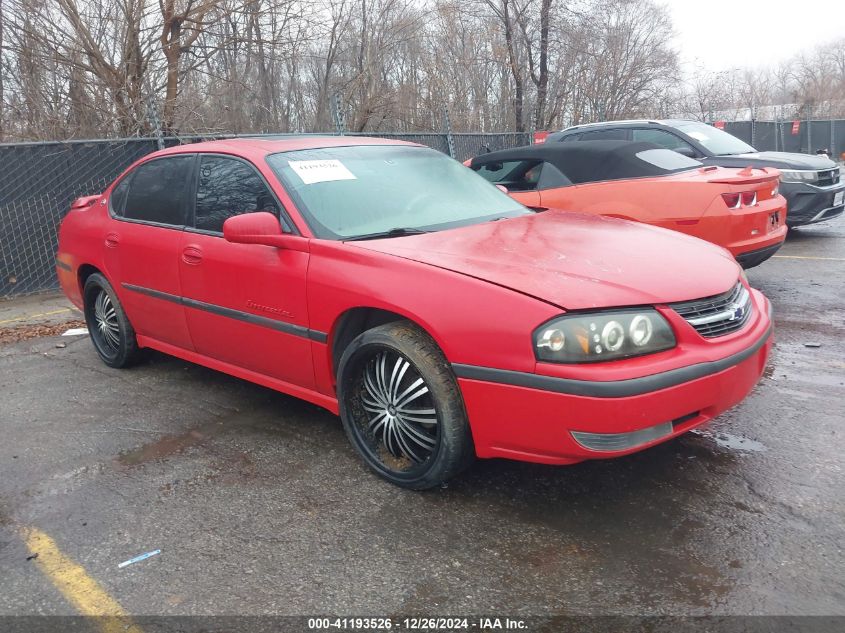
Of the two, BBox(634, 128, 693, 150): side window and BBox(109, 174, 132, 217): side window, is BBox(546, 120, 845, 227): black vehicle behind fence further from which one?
BBox(109, 174, 132, 217): side window

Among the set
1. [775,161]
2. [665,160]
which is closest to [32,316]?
[665,160]

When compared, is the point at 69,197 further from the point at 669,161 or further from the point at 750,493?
the point at 750,493

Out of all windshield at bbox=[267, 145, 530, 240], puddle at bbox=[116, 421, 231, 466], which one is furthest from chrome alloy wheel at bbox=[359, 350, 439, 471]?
puddle at bbox=[116, 421, 231, 466]

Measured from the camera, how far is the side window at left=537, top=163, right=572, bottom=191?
6.51 meters

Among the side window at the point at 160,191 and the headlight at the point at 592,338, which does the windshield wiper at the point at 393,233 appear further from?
the side window at the point at 160,191

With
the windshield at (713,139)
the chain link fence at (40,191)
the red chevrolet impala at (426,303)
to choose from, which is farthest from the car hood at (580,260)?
the chain link fence at (40,191)

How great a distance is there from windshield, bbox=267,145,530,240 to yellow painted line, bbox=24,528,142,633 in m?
1.72

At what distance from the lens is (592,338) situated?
2557 mm

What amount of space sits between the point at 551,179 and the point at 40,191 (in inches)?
228

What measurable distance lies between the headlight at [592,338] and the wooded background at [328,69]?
7.63m

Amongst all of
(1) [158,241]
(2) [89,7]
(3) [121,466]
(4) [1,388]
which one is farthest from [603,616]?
(2) [89,7]

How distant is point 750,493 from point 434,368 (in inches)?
55.8

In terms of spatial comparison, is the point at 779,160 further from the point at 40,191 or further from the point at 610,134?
the point at 40,191

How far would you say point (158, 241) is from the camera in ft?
13.9
